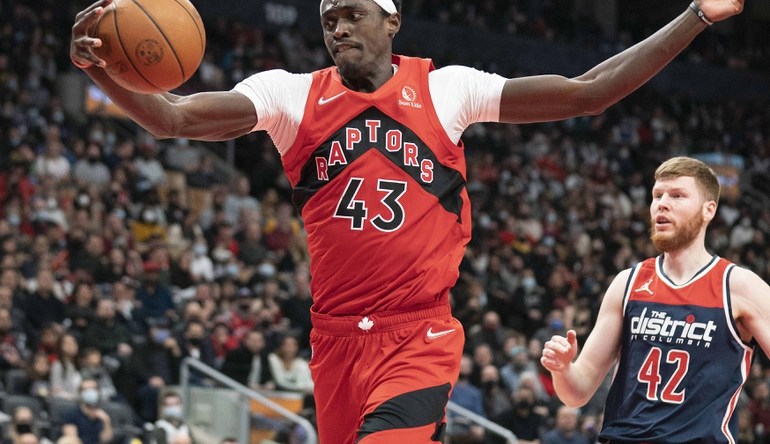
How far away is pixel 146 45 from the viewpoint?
3982 millimetres

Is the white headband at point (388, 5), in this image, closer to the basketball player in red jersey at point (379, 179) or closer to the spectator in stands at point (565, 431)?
the basketball player in red jersey at point (379, 179)

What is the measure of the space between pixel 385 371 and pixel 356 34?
3.98 ft

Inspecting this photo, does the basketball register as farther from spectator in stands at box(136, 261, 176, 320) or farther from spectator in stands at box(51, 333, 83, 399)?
spectator in stands at box(136, 261, 176, 320)

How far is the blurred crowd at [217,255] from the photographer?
12.0m

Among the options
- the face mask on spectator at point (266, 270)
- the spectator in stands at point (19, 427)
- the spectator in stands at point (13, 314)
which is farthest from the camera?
the face mask on spectator at point (266, 270)

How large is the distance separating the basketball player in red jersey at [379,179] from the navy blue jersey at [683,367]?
0.77m

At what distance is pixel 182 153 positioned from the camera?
1812 centimetres

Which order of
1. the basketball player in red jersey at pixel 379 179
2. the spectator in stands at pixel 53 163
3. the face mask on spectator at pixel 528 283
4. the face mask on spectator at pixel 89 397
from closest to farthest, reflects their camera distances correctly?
the basketball player in red jersey at pixel 379 179 < the face mask on spectator at pixel 89 397 < the spectator in stands at pixel 53 163 < the face mask on spectator at pixel 528 283

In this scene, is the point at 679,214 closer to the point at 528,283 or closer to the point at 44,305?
the point at 44,305

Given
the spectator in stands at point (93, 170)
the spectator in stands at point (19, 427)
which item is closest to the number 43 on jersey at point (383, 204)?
the spectator in stands at point (19, 427)

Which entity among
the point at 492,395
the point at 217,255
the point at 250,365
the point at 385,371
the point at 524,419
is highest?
the point at 385,371

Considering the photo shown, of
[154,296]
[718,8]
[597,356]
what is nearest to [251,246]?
[154,296]

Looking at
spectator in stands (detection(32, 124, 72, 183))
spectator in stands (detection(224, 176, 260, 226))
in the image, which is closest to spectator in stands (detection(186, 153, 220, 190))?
spectator in stands (detection(224, 176, 260, 226))

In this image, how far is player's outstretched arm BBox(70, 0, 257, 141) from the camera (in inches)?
152
